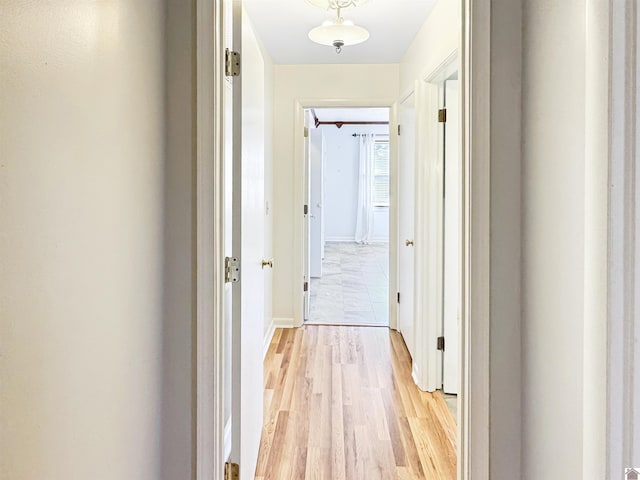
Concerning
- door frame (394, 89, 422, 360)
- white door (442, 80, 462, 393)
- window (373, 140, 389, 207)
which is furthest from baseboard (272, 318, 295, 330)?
window (373, 140, 389, 207)

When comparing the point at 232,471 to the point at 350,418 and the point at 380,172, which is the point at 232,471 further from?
the point at 380,172

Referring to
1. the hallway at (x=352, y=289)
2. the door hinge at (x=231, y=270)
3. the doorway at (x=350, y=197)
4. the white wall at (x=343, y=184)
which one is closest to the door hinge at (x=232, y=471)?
the door hinge at (x=231, y=270)

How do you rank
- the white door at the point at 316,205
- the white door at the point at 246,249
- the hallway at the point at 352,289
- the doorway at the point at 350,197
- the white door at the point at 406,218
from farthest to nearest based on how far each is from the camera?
the doorway at the point at 350,197
the white door at the point at 316,205
the hallway at the point at 352,289
the white door at the point at 406,218
the white door at the point at 246,249

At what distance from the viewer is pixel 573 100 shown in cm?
110

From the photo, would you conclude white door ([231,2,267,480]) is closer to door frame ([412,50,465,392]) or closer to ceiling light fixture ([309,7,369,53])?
ceiling light fixture ([309,7,369,53])

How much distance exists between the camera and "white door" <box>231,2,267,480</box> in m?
1.64

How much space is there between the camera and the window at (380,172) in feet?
31.7

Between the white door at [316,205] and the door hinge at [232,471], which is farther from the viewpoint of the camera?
the white door at [316,205]

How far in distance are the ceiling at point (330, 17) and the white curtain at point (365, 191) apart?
18.7 feet

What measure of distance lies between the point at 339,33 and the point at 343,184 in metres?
7.53

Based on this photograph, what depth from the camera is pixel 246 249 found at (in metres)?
1.74

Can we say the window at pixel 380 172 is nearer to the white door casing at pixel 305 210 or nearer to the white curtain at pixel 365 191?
the white curtain at pixel 365 191

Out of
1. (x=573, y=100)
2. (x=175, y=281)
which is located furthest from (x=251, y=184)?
(x=573, y=100)

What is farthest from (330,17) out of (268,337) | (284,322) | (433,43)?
(284,322)
